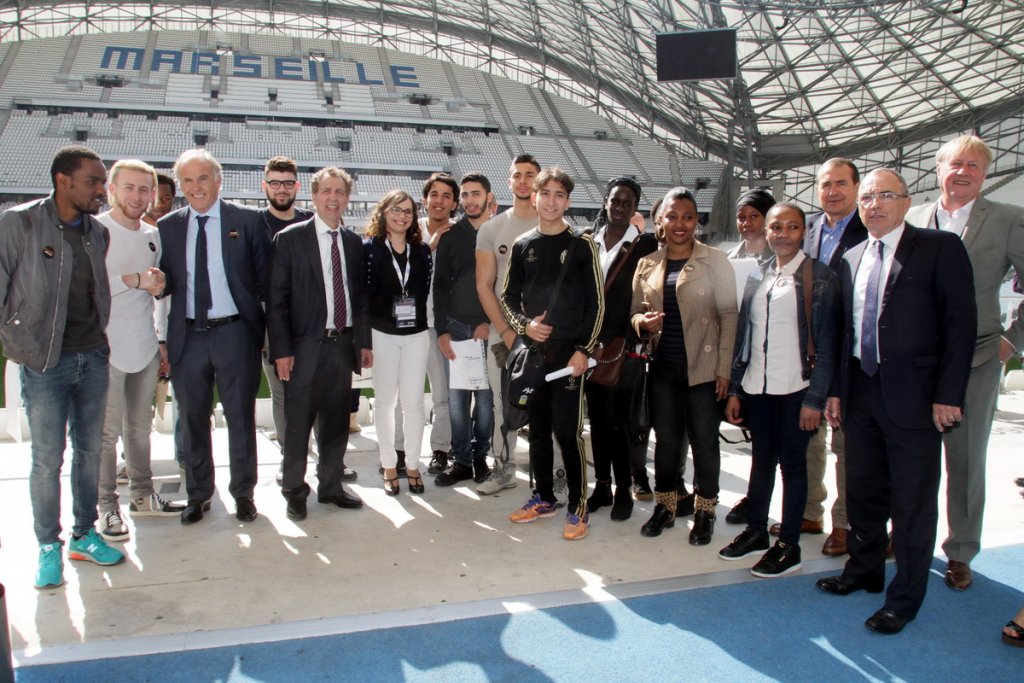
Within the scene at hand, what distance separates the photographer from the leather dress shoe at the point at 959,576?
2732 mm

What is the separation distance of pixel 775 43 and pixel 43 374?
25.3 metres

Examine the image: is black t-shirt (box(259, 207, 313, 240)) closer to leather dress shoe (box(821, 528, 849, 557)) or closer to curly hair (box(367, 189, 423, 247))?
curly hair (box(367, 189, 423, 247))

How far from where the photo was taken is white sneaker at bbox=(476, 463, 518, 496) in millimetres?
3891

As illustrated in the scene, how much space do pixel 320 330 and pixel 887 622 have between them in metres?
2.70

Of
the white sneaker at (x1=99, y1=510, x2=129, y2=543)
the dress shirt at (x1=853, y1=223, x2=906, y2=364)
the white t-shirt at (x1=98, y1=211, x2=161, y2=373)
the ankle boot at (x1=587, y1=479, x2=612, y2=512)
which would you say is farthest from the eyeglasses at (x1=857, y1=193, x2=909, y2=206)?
the white sneaker at (x1=99, y1=510, x2=129, y2=543)

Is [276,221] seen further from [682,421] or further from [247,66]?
[247,66]

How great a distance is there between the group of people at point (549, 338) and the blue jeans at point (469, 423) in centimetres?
2

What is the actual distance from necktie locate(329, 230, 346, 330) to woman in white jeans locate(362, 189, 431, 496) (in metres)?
0.21

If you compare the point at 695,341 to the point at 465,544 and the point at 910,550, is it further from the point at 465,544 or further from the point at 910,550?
the point at 465,544

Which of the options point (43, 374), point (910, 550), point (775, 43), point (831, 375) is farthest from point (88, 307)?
point (775, 43)

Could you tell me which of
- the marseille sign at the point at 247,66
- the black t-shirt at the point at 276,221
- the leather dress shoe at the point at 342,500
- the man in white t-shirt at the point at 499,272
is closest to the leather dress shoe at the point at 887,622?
the man in white t-shirt at the point at 499,272

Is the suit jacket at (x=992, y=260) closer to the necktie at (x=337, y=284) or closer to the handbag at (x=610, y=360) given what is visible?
the handbag at (x=610, y=360)

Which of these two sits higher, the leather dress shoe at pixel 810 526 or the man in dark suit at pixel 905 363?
the man in dark suit at pixel 905 363

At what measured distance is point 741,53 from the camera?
79.5 ft
